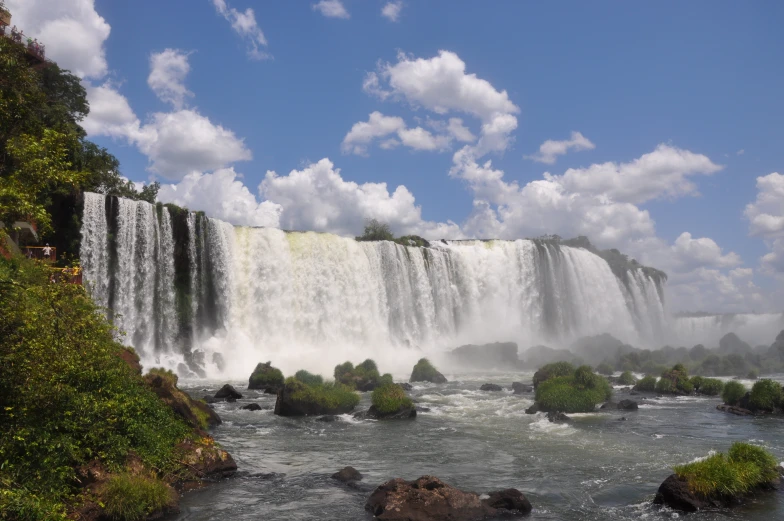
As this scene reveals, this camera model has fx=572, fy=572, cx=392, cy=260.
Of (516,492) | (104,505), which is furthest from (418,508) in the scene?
(104,505)

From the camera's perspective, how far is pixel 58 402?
10141 mm

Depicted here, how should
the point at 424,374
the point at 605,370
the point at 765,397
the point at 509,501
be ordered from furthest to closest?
the point at 605,370
the point at 424,374
the point at 765,397
the point at 509,501

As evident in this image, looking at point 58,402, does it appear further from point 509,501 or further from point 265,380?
point 265,380

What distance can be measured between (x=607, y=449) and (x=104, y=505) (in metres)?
12.7

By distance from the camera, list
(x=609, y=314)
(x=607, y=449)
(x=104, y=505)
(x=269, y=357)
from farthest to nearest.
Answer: (x=609, y=314), (x=269, y=357), (x=607, y=449), (x=104, y=505)

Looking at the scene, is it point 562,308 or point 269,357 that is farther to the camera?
point 562,308

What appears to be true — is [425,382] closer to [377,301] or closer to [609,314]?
[377,301]

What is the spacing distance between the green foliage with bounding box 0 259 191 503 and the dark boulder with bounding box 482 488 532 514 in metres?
6.67

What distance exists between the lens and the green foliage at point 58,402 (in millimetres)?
8891

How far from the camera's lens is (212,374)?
34.4 metres

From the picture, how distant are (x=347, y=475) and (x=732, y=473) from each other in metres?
7.97

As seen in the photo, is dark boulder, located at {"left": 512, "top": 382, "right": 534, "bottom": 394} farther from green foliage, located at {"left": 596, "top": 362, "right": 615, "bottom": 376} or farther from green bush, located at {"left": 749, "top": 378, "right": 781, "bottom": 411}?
green foliage, located at {"left": 596, "top": 362, "right": 615, "bottom": 376}

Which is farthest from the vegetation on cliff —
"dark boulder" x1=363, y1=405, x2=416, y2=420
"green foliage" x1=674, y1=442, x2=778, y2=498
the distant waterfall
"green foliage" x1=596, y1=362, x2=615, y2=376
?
"green foliage" x1=596, y1=362, x2=615, y2=376

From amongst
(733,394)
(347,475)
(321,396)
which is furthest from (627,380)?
(347,475)
